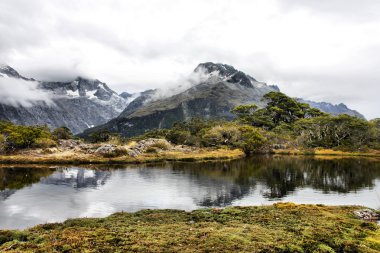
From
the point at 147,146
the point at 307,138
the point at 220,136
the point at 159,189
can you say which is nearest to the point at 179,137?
the point at 220,136

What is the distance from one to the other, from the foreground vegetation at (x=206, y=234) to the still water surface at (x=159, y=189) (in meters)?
10.6

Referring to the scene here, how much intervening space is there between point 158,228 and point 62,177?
57.1m

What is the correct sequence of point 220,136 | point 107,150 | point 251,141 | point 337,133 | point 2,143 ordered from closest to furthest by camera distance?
point 107,150, point 2,143, point 251,141, point 220,136, point 337,133

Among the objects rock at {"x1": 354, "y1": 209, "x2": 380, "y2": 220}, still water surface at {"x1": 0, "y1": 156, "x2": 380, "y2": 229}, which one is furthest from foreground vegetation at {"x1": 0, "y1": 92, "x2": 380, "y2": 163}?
rock at {"x1": 354, "y1": 209, "x2": 380, "y2": 220}

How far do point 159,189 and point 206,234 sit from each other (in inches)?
1435

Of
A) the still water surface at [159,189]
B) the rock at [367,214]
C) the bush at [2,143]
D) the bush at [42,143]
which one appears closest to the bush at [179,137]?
the bush at [42,143]

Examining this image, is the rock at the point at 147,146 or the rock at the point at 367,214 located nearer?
the rock at the point at 367,214

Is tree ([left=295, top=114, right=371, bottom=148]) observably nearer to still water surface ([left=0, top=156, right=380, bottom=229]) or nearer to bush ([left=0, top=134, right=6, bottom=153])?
still water surface ([left=0, top=156, right=380, bottom=229])

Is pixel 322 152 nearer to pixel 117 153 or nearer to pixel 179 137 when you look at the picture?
pixel 179 137

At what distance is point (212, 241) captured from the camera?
26234 millimetres

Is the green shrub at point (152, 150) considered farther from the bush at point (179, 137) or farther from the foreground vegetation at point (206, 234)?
the foreground vegetation at point (206, 234)

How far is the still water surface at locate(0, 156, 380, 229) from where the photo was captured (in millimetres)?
49375

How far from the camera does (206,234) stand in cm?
2841

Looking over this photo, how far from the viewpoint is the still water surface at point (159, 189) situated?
162 feet
